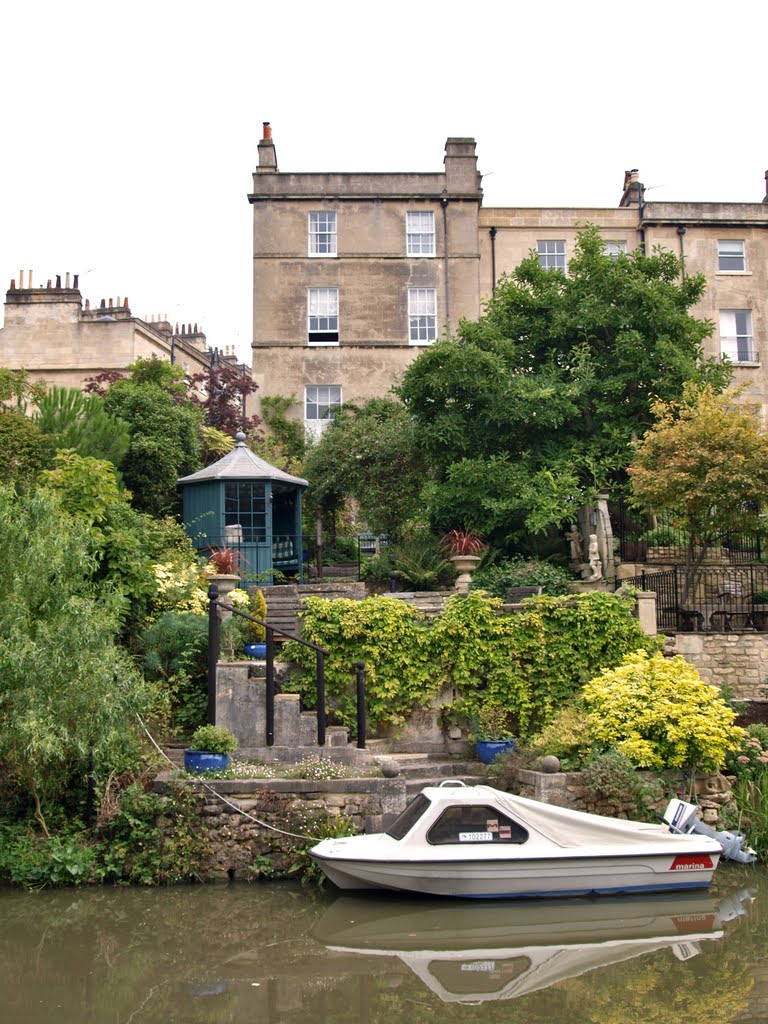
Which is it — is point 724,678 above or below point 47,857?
above

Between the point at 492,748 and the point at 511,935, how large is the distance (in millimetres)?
3834

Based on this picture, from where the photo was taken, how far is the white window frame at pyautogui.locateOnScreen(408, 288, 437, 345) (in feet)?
89.9

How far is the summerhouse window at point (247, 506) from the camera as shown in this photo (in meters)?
19.9

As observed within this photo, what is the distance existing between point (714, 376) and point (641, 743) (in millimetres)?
11025

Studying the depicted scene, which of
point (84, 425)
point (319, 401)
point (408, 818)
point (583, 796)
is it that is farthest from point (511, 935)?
point (319, 401)

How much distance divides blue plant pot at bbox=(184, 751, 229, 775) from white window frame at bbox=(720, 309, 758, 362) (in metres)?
20.8

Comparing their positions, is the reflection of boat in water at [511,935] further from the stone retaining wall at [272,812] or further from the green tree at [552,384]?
the green tree at [552,384]

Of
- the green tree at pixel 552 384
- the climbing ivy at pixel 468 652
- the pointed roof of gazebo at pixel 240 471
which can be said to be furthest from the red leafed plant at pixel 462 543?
the climbing ivy at pixel 468 652

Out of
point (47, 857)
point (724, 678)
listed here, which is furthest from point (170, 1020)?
point (724, 678)

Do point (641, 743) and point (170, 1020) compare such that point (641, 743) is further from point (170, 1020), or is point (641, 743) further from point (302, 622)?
point (170, 1020)

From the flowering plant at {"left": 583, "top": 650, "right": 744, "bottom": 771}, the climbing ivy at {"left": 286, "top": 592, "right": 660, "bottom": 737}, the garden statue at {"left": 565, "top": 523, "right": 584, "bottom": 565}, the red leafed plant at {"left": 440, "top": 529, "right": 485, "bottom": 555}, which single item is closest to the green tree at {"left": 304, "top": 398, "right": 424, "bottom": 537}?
the red leafed plant at {"left": 440, "top": 529, "right": 485, "bottom": 555}

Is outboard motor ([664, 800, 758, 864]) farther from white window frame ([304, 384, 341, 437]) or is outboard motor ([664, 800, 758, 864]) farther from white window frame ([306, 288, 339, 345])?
white window frame ([306, 288, 339, 345])

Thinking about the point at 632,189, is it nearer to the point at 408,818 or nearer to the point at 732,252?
the point at 732,252

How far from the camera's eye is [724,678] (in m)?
16.4
